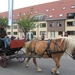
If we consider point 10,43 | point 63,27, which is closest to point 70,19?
point 63,27

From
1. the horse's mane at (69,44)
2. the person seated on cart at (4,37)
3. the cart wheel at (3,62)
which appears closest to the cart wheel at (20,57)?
the cart wheel at (3,62)

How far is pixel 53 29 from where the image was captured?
160 feet

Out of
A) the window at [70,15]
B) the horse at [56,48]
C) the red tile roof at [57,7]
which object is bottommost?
the horse at [56,48]

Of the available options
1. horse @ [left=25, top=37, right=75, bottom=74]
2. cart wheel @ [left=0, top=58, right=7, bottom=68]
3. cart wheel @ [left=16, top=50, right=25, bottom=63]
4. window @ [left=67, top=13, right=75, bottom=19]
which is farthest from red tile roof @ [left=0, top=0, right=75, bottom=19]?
horse @ [left=25, top=37, right=75, bottom=74]

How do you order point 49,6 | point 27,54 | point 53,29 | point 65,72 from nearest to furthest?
1. point 65,72
2. point 27,54
3. point 53,29
4. point 49,6

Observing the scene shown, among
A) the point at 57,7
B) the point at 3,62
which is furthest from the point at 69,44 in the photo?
the point at 57,7

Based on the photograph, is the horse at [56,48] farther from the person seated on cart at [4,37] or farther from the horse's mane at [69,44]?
the person seated on cart at [4,37]

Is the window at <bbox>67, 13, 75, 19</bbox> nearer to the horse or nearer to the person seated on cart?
the person seated on cart

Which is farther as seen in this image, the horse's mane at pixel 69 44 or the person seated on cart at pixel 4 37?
the person seated on cart at pixel 4 37

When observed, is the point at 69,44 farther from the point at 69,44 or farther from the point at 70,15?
the point at 70,15

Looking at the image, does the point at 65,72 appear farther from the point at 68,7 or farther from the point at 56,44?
the point at 68,7

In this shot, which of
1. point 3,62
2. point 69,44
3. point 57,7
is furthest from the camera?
point 57,7

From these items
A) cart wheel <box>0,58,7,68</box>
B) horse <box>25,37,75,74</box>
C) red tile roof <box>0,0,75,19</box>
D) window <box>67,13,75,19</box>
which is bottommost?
cart wheel <box>0,58,7,68</box>

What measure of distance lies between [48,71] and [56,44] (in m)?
1.26
